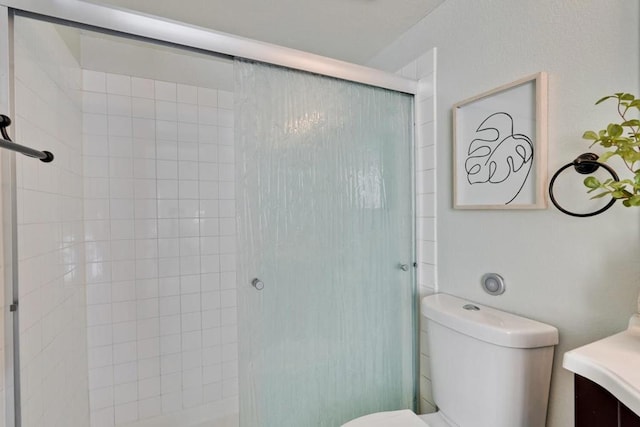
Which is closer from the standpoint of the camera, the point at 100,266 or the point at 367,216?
the point at 367,216

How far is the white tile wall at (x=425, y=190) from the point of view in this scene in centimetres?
139

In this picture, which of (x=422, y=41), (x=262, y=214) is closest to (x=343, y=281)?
(x=262, y=214)

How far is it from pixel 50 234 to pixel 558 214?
1.86 m

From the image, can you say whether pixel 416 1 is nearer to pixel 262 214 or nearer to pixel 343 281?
pixel 262 214

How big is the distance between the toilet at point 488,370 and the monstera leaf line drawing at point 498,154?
430 mm

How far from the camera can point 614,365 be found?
535 mm

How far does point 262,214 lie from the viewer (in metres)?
1.13

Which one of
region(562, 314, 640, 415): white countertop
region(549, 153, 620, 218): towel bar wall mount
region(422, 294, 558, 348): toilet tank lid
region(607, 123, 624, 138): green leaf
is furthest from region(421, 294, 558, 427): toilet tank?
region(607, 123, 624, 138): green leaf

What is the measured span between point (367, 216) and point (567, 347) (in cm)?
80

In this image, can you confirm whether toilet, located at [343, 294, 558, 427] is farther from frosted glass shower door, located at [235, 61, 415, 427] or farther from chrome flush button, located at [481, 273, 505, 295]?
frosted glass shower door, located at [235, 61, 415, 427]

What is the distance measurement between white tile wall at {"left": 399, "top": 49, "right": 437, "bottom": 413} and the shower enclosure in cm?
5

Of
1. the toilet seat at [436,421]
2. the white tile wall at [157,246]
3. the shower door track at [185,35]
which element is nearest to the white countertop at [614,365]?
the toilet seat at [436,421]

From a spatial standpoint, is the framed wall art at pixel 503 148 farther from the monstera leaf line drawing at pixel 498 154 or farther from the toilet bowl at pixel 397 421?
the toilet bowl at pixel 397 421

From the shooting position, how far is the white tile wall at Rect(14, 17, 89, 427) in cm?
100
